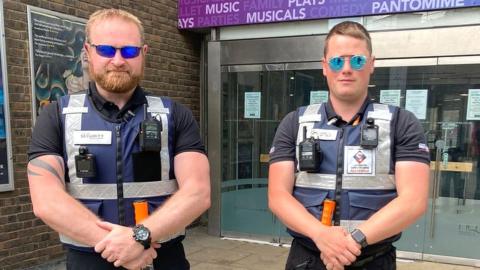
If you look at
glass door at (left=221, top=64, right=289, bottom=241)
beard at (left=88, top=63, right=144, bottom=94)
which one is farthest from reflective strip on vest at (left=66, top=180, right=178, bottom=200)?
glass door at (left=221, top=64, right=289, bottom=241)

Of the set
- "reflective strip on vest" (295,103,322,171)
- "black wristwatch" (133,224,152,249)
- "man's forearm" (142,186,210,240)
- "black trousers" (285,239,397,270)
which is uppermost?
"reflective strip on vest" (295,103,322,171)

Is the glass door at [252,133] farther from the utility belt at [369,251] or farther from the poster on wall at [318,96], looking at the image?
the utility belt at [369,251]

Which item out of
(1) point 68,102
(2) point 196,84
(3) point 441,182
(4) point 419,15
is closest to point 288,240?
(3) point 441,182

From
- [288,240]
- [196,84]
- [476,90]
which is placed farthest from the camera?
[196,84]

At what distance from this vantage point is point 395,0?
5.23 meters

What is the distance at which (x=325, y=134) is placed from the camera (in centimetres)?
214

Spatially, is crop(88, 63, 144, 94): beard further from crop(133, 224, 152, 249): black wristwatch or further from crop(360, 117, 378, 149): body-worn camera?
crop(360, 117, 378, 149): body-worn camera

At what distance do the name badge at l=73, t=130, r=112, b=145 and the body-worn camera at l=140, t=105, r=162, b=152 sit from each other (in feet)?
0.51

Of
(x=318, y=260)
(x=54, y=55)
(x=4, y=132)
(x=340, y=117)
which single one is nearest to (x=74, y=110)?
(x=340, y=117)

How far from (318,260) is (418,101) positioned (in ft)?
12.8

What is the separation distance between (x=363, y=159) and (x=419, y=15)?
12.9 ft

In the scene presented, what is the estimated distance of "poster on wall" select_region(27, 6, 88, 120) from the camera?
4555 millimetres

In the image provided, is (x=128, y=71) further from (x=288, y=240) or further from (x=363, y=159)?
(x=288, y=240)

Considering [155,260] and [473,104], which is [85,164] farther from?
[473,104]
